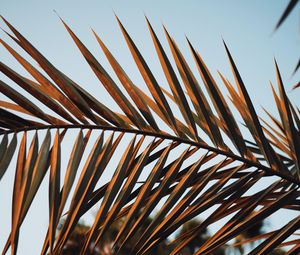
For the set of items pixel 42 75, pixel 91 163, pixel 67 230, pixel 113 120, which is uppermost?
pixel 42 75

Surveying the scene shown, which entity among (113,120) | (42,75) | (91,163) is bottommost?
(91,163)

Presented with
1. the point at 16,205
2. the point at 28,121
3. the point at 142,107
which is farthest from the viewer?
the point at 142,107

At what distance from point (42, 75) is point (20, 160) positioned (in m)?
0.25

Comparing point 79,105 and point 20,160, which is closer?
point 20,160

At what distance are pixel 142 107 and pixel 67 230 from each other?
1.38 ft

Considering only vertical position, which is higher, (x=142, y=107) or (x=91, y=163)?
(x=142, y=107)

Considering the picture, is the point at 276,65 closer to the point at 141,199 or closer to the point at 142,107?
the point at 142,107

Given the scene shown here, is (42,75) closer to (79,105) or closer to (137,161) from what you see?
(79,105)

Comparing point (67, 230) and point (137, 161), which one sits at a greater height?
point (137, 161)

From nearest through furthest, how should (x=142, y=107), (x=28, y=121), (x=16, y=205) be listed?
1. (x=16, y=205)
2. (x=28, y=121)
3. (x=142, y=107)

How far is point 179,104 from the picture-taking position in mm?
1234

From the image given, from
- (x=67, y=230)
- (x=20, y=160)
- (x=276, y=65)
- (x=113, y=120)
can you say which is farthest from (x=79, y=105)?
(x=276, y=65)

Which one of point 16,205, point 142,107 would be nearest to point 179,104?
point 142,107

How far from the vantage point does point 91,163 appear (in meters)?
1.05
